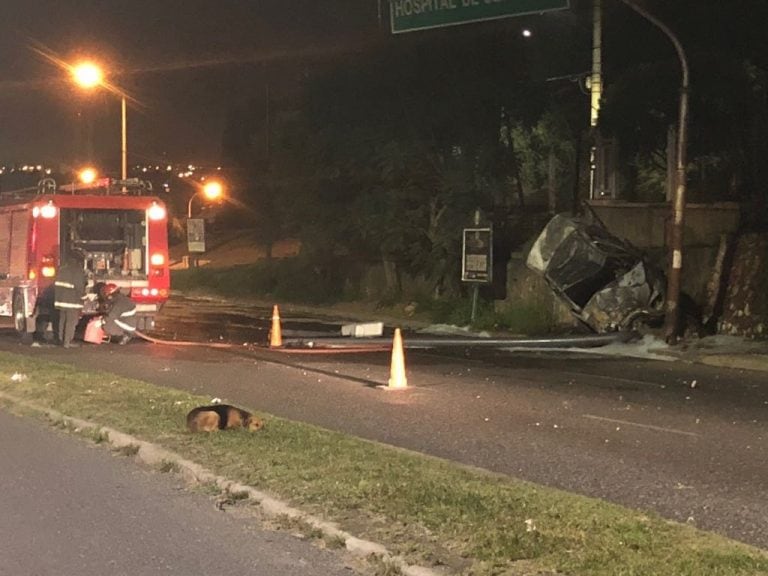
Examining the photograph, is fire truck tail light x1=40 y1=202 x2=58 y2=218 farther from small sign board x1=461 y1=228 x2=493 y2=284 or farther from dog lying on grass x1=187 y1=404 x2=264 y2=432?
dog lying on grass x1=187 y1=404 x2=264 y2=432

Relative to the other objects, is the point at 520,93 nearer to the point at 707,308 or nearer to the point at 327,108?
the point at 327,108

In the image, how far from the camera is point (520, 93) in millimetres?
31219

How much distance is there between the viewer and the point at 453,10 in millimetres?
14852

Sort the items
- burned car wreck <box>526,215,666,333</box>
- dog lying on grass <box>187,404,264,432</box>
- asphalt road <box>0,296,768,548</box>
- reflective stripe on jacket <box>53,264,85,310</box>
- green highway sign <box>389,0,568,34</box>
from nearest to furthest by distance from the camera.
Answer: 1. asphalt road <box>0,296,768,548</box>
2. dog lying on grass <box>187,404,264,432</box>
3. green highway sign <box>389,0,568,34</box>
4. reflective stripe on jacket <box>53,264,85,310</box>
5. burned car wreck <box>526,215,666,333</box>

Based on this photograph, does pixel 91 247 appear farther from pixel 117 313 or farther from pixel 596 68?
pixel 596 68

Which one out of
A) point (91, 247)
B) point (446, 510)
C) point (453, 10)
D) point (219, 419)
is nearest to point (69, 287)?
point (91, 247)

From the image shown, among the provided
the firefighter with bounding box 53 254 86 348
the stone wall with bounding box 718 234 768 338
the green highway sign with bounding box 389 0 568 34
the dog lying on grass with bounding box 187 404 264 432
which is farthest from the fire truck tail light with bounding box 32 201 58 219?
the stone wall with bounding box 718 234 768 338

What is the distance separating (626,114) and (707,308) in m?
7.13

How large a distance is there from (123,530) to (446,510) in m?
2.14

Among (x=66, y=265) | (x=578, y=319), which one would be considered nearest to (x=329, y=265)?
(x=578, y=319)

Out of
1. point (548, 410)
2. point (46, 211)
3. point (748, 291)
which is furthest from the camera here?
point (748, 291)

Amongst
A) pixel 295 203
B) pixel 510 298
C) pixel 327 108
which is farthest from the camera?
pixel 295 203

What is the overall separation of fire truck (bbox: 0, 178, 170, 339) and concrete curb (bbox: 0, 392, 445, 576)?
30.7ft

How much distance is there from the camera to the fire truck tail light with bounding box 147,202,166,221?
2102cm
